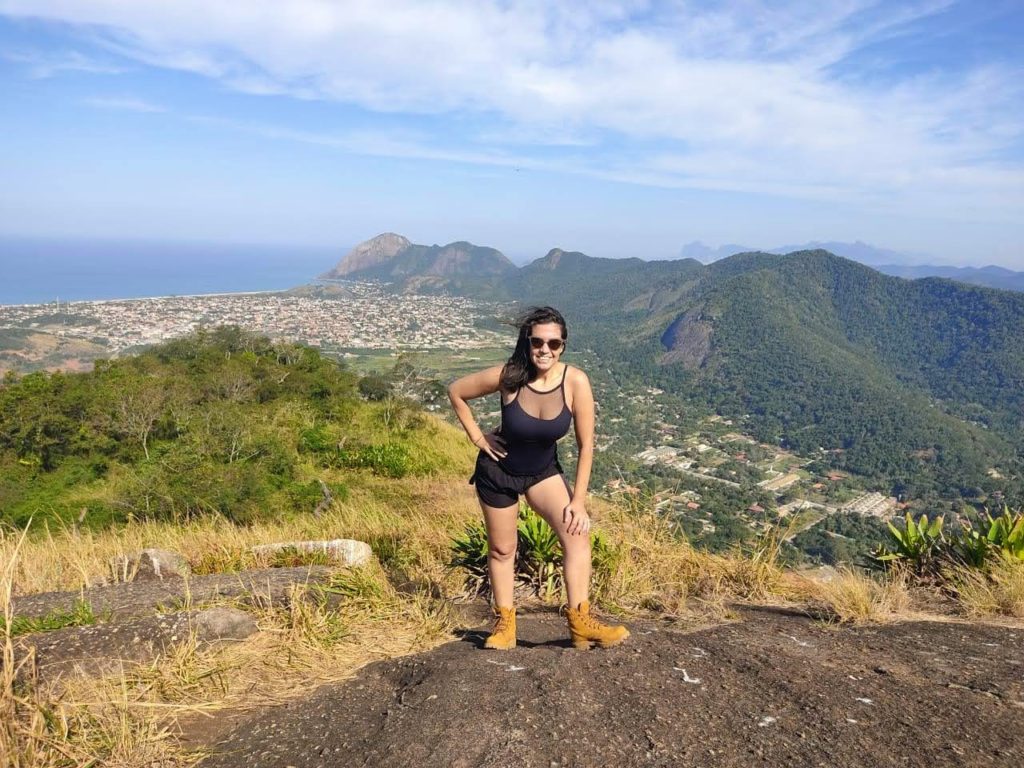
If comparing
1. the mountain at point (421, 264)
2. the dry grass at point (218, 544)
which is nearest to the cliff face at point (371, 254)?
the mountain at point (421, 264)

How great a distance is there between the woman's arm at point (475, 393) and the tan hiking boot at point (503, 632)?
0.75 m

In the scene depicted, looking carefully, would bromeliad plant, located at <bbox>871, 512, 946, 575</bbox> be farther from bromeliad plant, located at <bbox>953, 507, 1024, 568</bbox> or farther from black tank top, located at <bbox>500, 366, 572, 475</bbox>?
black tank top, located at <bbox>500, 366, 572, 475</bbox>

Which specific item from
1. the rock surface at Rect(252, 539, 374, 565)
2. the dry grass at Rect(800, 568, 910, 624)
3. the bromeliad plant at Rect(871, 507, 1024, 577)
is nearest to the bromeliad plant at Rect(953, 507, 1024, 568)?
the bromeliad plant at Rect(871, 507, 1024, 577)

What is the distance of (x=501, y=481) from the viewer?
275cm

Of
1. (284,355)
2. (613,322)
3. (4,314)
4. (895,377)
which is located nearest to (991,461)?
(895,377)

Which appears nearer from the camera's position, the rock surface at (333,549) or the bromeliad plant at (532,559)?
the bromeliad plant at (532,559)

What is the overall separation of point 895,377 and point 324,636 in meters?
95.8

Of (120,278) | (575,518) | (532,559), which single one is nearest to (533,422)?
(575,518)

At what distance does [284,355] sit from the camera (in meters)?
16.8

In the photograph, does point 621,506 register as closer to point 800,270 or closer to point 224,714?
point 224,714

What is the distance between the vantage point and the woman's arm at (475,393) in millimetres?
2715

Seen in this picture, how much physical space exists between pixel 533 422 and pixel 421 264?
155 metres

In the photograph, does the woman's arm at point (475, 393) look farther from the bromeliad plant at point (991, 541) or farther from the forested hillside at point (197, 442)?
the forested hillside at point (197, 442)

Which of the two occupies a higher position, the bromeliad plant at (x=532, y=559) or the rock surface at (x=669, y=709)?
the rock surface at (x=669, y=709)
